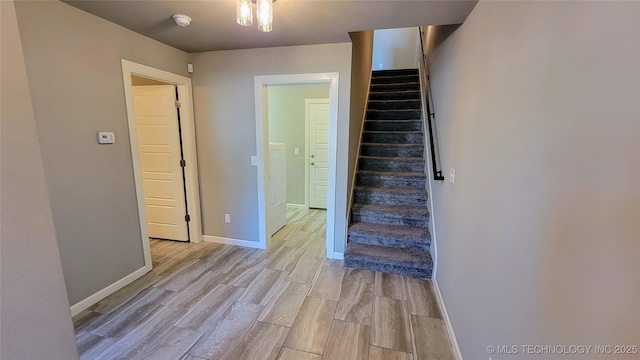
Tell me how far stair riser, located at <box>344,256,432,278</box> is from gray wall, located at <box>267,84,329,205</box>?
2444 mm

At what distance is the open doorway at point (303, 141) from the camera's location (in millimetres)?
4738

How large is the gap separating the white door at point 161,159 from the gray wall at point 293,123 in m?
2.06

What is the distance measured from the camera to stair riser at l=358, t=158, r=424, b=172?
352 centimetres

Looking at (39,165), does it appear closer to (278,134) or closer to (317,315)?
(317,315)

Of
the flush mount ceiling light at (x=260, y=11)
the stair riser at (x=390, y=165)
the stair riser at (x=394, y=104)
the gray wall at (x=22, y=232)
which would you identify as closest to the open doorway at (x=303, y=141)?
the stair riser at (x=394, y=104)

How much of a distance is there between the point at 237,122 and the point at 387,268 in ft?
7.89

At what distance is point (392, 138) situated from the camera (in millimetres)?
3898

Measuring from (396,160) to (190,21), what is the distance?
109 inches

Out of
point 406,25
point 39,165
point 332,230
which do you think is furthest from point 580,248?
point 332,230

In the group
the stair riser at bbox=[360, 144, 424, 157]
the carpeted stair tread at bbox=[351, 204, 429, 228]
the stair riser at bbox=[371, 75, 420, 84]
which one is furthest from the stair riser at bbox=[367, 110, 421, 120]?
the carpeted stair tread at bbox=[351, 204, 429, 228]

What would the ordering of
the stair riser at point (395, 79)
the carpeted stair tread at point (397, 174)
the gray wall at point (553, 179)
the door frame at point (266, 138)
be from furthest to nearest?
the stair riser at point (395, 79) → the carpeted stair tread at point (397, 174) → the door frame at point (266, 138) → the gray wall at point (553, 179)

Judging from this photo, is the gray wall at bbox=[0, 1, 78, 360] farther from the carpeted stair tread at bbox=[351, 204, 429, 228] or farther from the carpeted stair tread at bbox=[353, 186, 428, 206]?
the carpeted stair tread at bbox=[353, 186, 428, 206]

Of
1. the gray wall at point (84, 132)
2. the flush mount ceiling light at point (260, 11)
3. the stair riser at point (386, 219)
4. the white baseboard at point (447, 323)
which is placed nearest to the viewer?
the flush mount ceiling light at point (260, 11)

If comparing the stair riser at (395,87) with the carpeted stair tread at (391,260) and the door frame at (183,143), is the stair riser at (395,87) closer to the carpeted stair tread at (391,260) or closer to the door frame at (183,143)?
the carpeted stair tread at (391,260)
